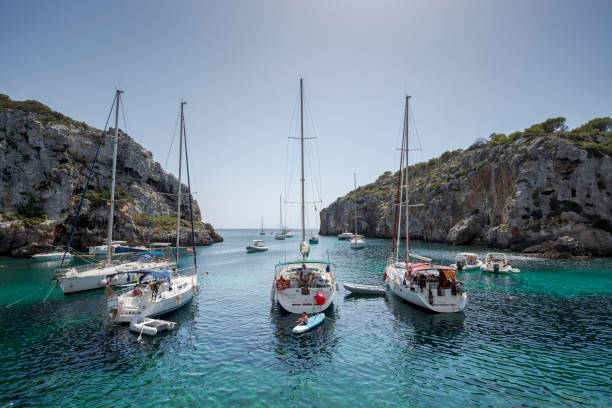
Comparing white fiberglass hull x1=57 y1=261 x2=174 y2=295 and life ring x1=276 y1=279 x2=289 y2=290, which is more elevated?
life ring x1=276 y1=279 x2=289 y2=290

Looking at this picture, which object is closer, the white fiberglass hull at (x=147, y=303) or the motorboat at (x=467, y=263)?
the white fiberglass hull at (x=147, y=303)

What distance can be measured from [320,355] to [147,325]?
1183cm

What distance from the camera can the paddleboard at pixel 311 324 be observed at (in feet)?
58.8

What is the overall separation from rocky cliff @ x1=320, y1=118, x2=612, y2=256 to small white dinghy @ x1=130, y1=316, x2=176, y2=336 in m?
64.1

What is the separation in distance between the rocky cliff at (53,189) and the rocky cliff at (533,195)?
235ft

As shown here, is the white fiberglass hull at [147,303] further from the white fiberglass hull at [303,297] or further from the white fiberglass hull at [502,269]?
the white fiberglass hull at [502,269]

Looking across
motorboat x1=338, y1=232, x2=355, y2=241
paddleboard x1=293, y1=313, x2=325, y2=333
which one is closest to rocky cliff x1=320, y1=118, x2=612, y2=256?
motorboat x1=338, y1=232, x2=355, y2=241

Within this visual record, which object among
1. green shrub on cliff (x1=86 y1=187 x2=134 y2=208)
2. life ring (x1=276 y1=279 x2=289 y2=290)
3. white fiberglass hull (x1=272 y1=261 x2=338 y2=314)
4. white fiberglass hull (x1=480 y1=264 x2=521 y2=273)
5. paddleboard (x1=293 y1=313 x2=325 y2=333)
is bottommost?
paddleboard (x1=293 y1=313 x2=325 y2=333)

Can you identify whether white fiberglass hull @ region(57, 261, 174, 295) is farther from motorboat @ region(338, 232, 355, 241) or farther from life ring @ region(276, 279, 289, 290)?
motorboat @ region(338, 232, 355, 241)

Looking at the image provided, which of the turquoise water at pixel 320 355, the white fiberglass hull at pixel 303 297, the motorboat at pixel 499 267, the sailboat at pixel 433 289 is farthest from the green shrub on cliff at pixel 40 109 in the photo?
the motorboat at pixel 499 267

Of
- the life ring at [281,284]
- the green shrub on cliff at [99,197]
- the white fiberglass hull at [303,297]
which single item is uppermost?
the green shrub on cliff at [99,197]

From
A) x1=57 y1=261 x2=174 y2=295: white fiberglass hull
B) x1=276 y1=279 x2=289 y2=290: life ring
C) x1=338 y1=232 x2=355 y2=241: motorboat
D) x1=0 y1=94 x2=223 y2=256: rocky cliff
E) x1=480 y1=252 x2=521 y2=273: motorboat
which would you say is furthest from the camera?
x1=338 y1=232 x2=355 y2=241: motorboat

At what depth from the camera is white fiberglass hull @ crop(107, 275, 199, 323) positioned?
19.1 meters

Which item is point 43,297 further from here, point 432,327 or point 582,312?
point 582,312
